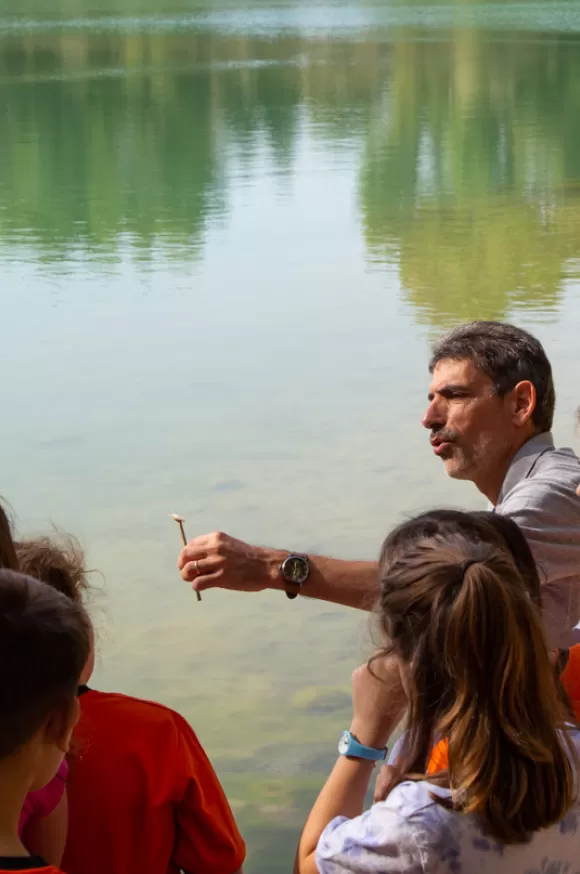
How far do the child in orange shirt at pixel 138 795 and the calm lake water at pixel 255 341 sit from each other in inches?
49.1

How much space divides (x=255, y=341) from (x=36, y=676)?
24.5 feet

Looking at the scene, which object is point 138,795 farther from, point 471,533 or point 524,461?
point 524,461

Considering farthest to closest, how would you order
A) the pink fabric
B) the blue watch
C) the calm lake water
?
the calm lake water
the blue watch
the pink fabric

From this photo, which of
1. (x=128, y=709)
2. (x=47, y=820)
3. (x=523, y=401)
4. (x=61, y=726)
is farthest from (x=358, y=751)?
(x=523, y=401)

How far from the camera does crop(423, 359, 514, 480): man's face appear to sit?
10.2 ft

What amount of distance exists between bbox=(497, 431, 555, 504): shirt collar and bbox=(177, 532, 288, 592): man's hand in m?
0.49

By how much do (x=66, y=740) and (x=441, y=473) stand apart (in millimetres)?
4523

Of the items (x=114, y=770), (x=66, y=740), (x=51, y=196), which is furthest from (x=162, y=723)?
(x=51, y=196)

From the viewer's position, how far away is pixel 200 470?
6.48 m

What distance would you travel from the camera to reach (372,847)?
6.38ft

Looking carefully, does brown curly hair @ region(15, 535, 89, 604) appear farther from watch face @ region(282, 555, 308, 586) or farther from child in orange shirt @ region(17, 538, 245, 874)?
watch face @ region(282, 555, 308, 586)

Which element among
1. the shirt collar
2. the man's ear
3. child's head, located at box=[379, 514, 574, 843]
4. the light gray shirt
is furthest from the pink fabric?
the man's ear

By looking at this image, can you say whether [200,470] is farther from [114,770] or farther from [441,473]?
[114,770]

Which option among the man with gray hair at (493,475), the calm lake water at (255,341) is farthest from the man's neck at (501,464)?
the calm lake water at (255,341)
